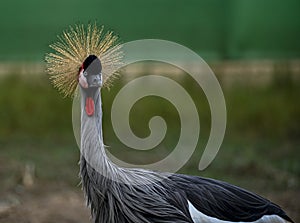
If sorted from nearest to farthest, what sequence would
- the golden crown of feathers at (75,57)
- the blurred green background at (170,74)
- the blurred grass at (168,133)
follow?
1. the golden crown of feathers at (75,57)
2. the blurred grass at (168,133)
3. the blurred green background at (170,74)

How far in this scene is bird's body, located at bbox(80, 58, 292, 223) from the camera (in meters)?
2.97

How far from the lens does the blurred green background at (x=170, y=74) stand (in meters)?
5.65

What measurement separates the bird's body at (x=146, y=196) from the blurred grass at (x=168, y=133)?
167 centimetres

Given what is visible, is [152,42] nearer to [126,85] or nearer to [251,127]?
[126,85]

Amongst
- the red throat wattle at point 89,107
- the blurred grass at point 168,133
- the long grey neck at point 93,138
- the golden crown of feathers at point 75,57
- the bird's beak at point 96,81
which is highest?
the golden crown of feathers at point 75,57

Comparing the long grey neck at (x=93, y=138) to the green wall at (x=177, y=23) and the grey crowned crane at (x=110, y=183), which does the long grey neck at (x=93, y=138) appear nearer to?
the grey crowned crane at (x=110, y=183)

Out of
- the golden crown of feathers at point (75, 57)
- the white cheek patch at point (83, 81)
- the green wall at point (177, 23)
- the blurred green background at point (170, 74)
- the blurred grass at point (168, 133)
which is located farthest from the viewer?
the green wall at point (177, 23)

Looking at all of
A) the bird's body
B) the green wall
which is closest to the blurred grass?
the green wall

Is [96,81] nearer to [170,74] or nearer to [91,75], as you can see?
[91,75]

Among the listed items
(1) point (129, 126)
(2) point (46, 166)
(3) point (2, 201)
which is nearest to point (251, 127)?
(1) point (129, 126)

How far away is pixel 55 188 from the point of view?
15.2 feet

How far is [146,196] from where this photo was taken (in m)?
3.05

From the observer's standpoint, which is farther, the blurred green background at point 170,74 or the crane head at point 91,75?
the blurred green background at point 170,74

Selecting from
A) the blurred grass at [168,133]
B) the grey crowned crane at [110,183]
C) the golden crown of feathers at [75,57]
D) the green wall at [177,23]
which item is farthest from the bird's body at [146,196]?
the green wall at [177,23]
